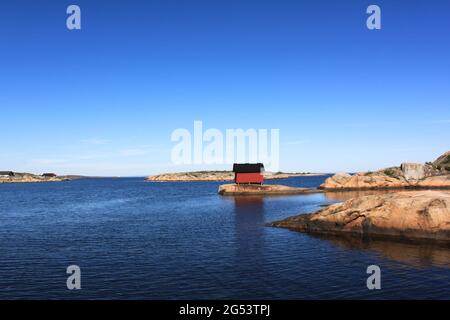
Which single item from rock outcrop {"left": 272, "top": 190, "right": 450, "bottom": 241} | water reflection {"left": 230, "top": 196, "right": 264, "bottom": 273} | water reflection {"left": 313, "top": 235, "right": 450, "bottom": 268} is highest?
rock outcrop {"left": 272, "top": 190, "right": 450, "bottom": 241}

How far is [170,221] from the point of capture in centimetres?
5478

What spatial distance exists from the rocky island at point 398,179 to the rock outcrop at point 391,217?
7232 cm

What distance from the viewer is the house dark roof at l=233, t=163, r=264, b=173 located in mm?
101500

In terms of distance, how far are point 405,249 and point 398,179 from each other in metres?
86.8

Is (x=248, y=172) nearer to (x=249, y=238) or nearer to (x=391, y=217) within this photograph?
(x=249, y=238)

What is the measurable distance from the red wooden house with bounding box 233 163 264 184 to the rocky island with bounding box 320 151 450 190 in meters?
22.6

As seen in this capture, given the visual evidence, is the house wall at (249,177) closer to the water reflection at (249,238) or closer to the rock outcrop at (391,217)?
the water reflection at (249,238)

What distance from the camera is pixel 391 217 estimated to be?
3688 centimetres

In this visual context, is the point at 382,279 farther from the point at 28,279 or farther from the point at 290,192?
the point at 290,192

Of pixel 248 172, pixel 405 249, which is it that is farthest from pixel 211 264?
pixel 248 172

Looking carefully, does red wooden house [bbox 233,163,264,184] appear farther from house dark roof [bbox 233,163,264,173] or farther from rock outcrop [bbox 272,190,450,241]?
rock outcrop [bbox 272,190,450,241]

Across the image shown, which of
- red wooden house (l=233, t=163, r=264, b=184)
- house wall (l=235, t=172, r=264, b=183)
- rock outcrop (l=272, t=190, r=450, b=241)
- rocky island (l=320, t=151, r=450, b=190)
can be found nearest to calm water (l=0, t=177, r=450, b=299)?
rock outcrop (l=272, t=190, r=450, b=241)

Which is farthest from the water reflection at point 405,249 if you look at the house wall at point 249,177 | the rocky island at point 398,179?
the rocky island at point 398,179

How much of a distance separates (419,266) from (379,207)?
11.6 meters
